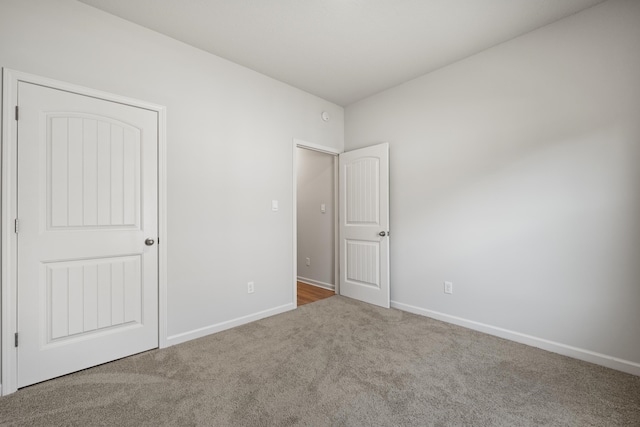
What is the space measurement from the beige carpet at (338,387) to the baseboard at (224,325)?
0.08 meters

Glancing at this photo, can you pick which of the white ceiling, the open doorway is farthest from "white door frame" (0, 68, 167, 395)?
the open doorway

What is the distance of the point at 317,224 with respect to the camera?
4.43 m

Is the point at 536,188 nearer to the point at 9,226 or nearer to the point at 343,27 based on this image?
the point at 343,27

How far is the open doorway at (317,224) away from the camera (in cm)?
414

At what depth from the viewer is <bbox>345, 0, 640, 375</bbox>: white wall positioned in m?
2.01

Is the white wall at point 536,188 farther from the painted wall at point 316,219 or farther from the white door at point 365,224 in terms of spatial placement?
the painted wall at point 316,219

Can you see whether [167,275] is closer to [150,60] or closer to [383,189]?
[150,60]

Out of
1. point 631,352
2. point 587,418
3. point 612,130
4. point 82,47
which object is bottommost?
point 587,418

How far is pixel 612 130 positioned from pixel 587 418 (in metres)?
1.92

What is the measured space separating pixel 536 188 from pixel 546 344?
129cm

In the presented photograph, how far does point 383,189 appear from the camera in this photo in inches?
133

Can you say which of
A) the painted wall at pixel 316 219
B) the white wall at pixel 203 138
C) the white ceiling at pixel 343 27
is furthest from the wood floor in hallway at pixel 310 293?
the white ceiling at pixel 343 27

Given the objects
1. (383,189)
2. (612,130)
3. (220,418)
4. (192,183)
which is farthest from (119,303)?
(612,130)

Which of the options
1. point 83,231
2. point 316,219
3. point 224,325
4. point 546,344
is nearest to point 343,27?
point 83,231
